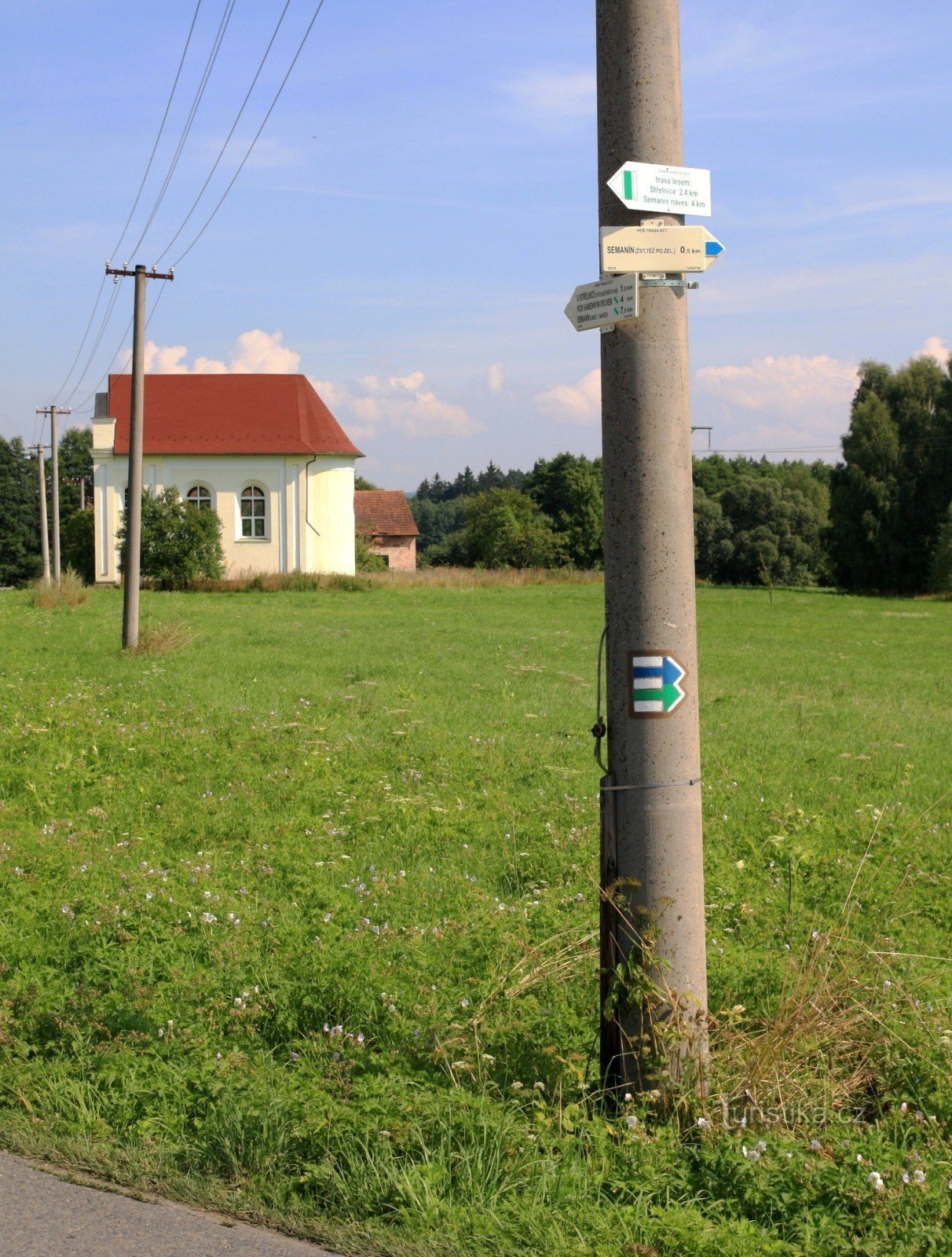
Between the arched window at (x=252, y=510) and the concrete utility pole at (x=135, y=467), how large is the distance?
30396mm

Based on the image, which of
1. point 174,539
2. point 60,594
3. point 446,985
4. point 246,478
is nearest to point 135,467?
point 60,594

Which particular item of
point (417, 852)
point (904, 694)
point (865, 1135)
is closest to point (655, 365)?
point (865, 1135)

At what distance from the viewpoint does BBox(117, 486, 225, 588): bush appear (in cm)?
4525

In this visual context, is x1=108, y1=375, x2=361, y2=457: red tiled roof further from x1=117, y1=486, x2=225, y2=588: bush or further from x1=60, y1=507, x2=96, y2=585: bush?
x1=60, y1=507, x2=96, y2=585: bush

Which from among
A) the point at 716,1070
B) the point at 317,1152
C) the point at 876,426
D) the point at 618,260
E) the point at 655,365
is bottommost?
the point at 317,1152

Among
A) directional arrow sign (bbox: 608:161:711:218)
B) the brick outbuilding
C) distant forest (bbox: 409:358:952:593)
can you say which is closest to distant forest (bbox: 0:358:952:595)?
distant forest (bbox: 409:358:952:593)

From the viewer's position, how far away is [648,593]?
4176 mm

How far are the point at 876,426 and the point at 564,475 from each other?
34963mm

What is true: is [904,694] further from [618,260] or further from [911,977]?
[618,260]

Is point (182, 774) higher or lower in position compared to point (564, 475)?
lower

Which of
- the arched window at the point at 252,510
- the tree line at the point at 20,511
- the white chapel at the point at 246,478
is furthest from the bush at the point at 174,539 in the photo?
the tree line at the point at 20,511

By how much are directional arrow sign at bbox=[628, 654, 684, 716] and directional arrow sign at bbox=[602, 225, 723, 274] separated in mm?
1414

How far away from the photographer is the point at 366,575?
174ft

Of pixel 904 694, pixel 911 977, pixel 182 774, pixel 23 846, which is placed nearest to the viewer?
pixel 911 977
